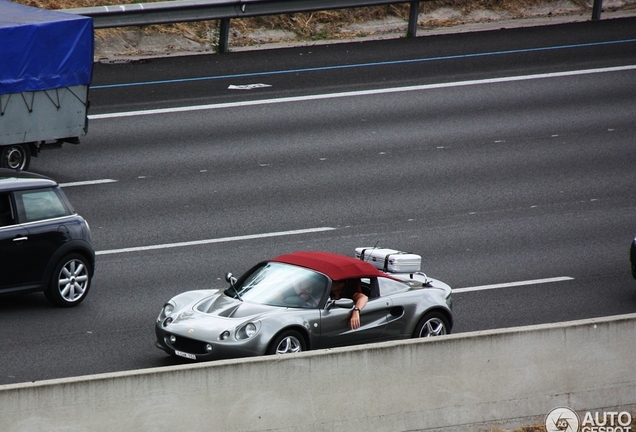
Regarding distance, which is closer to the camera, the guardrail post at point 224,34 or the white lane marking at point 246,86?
the white lane marking at point 246,86

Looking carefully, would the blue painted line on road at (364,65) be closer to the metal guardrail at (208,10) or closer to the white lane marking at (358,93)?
the white lane marking at (358,93)

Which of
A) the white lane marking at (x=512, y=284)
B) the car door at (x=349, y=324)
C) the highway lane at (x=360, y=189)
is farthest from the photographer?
the white lane marking at (x=512, y=284)

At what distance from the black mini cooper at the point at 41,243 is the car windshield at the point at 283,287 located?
2458mm

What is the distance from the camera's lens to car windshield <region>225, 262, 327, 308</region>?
38.9 feet

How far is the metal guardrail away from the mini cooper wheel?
10615 mm

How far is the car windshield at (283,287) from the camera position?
38.9 feet

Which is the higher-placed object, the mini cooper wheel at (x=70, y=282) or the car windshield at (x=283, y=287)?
the car windshield at (x=283, y=287)

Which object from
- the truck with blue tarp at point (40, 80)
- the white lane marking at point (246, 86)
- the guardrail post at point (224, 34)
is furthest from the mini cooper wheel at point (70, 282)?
the guardrail post at point (224, 34)

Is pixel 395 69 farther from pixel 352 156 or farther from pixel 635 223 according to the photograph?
pixel 635 223

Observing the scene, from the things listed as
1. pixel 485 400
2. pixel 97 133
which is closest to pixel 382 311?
pixel 485 400

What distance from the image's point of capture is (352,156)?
19.5 m

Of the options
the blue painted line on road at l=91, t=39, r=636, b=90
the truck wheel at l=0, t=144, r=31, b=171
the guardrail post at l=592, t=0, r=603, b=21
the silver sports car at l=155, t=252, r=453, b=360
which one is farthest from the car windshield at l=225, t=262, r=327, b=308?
the guardrail post at l=592, t=0, r=603, b=21

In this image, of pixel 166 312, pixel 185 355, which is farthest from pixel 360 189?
pixel 185 355

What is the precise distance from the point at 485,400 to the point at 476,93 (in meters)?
13.0
